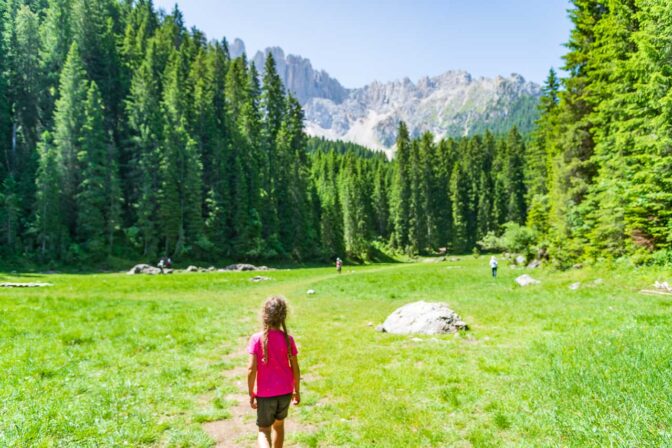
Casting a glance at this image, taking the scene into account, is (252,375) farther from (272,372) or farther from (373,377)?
(373,377)

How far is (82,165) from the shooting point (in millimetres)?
55750

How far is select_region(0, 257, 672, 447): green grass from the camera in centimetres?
612

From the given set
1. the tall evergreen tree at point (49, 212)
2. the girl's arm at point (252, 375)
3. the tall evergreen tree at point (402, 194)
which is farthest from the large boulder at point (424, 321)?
the tall evergreen tree at point (402, 194)

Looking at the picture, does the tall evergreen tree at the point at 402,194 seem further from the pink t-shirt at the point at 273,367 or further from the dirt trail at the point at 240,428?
the pink t-shirt at the point at 273,367

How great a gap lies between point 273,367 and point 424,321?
32.0ft

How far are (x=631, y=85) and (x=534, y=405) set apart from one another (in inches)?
991

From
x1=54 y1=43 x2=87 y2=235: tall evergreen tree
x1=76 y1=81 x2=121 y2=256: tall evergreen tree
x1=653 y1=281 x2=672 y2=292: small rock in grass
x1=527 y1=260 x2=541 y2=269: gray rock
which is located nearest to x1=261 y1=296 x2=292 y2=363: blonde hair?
x1=653 y1=281 x2=672 y2=292: small rock in grass

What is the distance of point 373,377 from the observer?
9266 millimetres

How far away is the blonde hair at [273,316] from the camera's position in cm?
529

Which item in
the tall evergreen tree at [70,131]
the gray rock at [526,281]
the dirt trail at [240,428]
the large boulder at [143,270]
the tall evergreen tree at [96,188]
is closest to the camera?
the dirt trail at [240,428]

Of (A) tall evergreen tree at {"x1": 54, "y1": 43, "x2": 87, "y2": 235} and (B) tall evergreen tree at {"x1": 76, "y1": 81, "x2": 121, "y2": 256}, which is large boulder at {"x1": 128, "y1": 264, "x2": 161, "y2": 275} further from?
(A) tall evergreen tree at {"x1": 54, "y1": 43, "x2": 87, "y2": 235}

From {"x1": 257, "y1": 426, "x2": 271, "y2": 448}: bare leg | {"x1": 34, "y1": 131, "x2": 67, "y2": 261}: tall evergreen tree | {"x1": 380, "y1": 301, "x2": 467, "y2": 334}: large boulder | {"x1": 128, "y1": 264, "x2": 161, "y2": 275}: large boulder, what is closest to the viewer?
{"x1": 257, "y1": 426, "x2": 271, "y2": 448}: bare leg

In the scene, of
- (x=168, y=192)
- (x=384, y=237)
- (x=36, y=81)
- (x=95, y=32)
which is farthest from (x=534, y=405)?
(x=384, y=237)

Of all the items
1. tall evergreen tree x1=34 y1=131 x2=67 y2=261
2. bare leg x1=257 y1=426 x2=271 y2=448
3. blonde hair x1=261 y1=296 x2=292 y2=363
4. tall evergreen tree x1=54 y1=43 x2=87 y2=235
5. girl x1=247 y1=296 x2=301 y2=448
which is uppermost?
tall evergreen tree x1=54 y1=43 x2=87 y2=235
